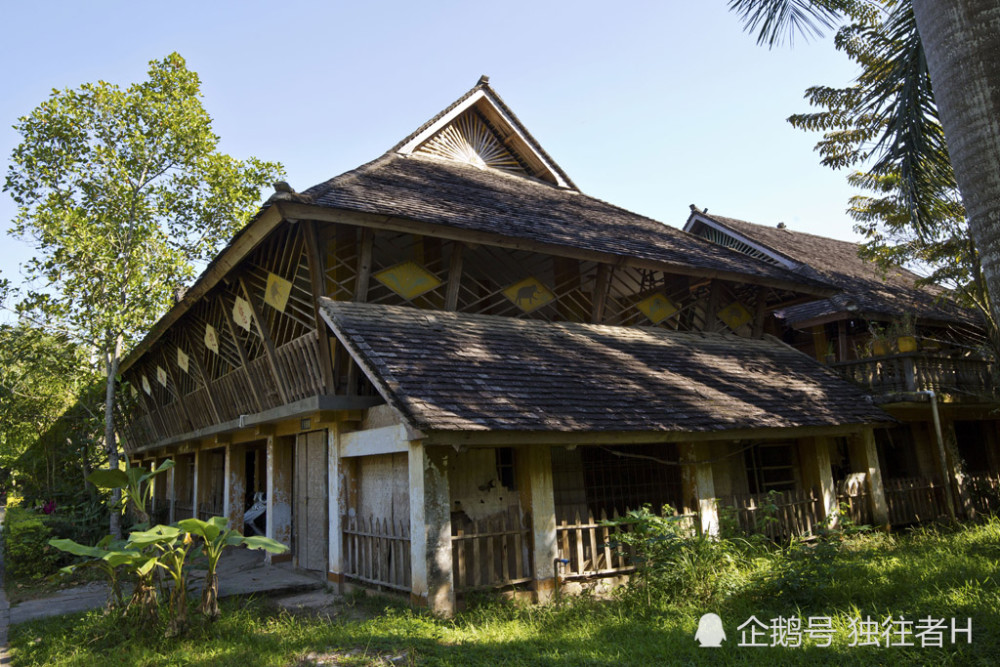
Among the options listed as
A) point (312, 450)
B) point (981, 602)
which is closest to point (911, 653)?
point (981, 602)

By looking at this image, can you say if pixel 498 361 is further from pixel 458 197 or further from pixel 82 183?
pixel 82 183

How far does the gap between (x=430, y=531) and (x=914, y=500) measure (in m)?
9.58

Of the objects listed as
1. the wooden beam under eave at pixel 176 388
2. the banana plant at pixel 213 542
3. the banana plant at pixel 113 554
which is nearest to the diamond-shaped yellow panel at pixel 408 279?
the banana plant at pixel 213 542

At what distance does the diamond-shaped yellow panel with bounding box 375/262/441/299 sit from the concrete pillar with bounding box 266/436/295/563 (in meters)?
4.11

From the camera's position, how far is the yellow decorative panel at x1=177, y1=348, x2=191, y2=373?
15219 millimetres

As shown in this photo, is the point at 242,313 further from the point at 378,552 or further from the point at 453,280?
the point at 378,552

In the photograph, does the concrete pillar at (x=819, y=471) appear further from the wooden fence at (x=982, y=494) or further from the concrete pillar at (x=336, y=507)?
the concrete pillar at (x=336, y=507)

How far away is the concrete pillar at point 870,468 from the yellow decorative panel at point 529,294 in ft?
18.7

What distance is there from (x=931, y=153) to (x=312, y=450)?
9.31 m

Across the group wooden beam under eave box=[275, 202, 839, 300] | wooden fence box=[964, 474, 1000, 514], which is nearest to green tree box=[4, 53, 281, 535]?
wooden beam under eave box=[275, 202, 839, 300]

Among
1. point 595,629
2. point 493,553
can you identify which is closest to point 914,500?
point 595,629

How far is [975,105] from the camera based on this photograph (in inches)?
185

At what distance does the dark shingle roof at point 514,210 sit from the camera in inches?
369

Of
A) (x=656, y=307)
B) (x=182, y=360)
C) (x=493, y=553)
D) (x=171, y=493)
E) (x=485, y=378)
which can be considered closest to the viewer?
(x=493, y=553)
